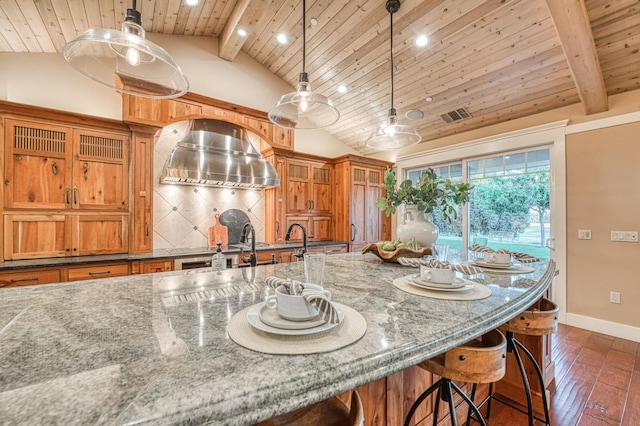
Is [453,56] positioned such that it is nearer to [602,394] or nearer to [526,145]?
[526,145]

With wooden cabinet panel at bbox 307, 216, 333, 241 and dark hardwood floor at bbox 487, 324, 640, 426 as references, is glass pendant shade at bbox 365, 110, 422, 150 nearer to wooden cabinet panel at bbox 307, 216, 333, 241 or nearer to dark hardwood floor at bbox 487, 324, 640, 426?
dark hardwood floor at bbox 487, 324, 640, 426

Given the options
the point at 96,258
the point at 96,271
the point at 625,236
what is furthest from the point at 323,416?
the point at 625,236

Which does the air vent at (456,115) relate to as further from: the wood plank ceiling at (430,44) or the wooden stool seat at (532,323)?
the wooden stool seat at (532,323)

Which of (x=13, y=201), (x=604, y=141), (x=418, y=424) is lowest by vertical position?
(x=418, y=424)

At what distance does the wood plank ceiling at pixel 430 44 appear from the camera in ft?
8.07

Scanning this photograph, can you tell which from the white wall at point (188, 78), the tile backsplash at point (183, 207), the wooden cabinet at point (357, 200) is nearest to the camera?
the white wall at point (188, 78)

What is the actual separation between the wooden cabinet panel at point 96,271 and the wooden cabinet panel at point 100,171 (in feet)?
2.10

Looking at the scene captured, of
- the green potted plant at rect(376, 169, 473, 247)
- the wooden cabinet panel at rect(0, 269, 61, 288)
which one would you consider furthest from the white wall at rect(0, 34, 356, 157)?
the green potted plant at rect(376, 169, 473, 247)

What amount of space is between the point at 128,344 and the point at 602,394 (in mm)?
3011

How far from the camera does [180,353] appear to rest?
25.3 inches

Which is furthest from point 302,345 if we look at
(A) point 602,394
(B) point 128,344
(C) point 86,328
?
(A) point 602,394

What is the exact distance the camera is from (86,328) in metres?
0.79

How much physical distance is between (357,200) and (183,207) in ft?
8.83

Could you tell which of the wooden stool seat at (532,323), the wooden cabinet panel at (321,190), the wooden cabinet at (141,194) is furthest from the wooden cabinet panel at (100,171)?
the wooden stool seat at (532,323)
